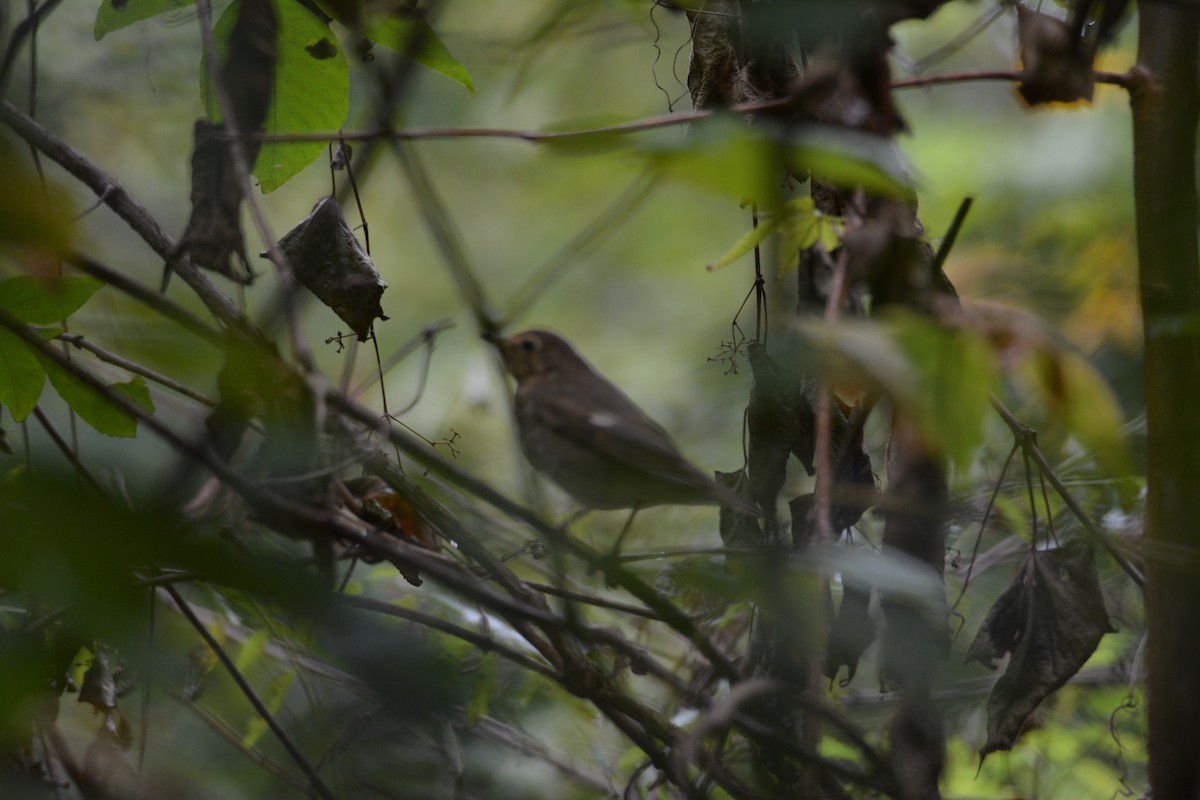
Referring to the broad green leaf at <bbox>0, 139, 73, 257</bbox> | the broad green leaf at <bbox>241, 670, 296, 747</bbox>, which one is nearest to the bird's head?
the broad green leaf at <bbox>241, 670, 296, 747</bbox>

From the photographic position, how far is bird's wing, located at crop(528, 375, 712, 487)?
1928 millimetres

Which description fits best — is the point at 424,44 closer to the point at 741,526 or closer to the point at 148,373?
the point at 148,373

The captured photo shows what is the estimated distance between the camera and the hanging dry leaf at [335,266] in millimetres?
1491

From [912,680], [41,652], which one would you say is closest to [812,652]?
[912,680]

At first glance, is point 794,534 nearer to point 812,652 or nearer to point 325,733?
point 812,652

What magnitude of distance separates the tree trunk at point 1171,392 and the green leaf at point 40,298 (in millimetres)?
1313

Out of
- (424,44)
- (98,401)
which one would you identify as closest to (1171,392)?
(424,44)

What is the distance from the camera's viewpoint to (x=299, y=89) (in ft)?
5.21

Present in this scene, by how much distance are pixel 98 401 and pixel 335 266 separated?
0.37 meters

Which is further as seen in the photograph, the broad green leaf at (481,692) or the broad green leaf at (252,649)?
the broad green leaf at (252,649)

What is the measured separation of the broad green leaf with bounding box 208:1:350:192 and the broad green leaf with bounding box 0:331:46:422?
1.36ft

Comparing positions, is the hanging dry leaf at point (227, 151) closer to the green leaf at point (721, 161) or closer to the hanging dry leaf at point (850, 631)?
the green leaf at point (721, 161)

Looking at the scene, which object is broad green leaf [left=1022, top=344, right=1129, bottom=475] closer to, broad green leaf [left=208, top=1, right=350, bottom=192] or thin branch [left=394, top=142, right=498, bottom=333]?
thin branch [left=394, top=142, right=498, bottom=333]

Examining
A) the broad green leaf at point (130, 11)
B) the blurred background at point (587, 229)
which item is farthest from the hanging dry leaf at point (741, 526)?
the broad green leaf at point (130, 11)
